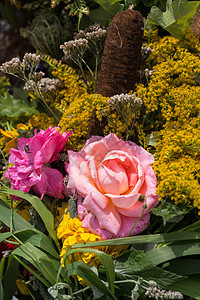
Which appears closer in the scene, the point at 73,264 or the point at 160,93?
the point at 73,264

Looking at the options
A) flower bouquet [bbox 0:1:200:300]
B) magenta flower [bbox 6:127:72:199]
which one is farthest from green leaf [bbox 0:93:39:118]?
magenta flower [bbox 6:127:72:199]

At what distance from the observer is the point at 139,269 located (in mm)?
590

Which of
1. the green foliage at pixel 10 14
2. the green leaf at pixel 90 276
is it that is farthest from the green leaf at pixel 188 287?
the green foliage at pixel 10 14

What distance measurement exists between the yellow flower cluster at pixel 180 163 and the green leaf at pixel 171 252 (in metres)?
0.07

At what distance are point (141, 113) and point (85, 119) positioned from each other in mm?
126

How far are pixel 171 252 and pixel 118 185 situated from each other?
0.49 feet

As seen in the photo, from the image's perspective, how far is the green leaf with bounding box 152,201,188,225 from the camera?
56 cm

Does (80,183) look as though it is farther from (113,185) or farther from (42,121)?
(42,121)

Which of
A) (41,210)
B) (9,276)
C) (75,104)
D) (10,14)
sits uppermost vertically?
(10,14)

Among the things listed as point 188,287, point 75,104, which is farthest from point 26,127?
point 188,287

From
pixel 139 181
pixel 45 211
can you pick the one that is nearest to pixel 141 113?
pixel 139 181

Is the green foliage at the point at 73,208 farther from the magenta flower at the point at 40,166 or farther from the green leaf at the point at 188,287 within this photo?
the green leaf at the point at 188,287

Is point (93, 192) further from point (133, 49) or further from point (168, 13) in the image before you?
point (168, 13)

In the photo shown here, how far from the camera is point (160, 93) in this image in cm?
72
